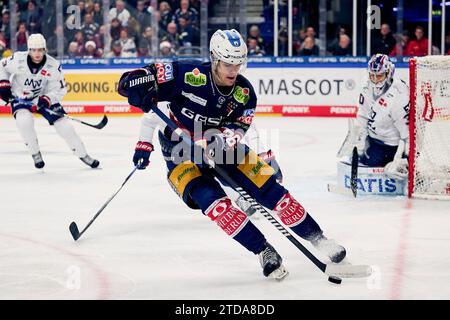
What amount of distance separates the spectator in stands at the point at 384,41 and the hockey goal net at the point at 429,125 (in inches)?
223

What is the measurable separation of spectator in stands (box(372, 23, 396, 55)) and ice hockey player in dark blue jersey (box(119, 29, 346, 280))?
25.5 ft

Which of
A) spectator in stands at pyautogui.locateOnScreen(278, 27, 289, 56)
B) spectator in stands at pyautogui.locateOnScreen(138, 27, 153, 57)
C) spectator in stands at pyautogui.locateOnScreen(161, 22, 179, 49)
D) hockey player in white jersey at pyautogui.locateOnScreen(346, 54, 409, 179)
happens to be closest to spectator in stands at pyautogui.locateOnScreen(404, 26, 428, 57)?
spectator in stands at pyautogui.locateOnScreen(278, 27, 289, 56)

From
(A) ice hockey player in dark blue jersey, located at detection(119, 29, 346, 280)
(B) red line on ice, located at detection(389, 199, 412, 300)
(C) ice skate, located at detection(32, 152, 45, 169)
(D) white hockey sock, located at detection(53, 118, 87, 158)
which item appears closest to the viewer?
(B) red line on ice, located at detection(389, 199, 412, 300)

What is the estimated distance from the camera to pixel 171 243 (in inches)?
188

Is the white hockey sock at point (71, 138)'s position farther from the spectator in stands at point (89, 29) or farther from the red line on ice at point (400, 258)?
the spectator in stands at point (89, 29)

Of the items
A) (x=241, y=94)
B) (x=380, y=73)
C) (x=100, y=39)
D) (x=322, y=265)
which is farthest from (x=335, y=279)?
(x=100, y=39)

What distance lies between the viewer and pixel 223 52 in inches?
159

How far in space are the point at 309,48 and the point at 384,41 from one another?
100 cm

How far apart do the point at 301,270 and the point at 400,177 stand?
2.27m

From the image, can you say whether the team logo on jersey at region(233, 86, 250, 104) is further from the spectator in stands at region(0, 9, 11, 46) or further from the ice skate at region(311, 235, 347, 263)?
the spectator in stands at region(0, 9, 11, 46)

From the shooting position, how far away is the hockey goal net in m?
6.14

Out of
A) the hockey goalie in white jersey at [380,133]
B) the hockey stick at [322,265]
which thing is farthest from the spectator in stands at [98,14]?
the hockey stick at [322,265]

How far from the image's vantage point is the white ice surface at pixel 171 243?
3820 millimetres

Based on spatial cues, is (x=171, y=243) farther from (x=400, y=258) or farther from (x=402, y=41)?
(x=402, y=41)
